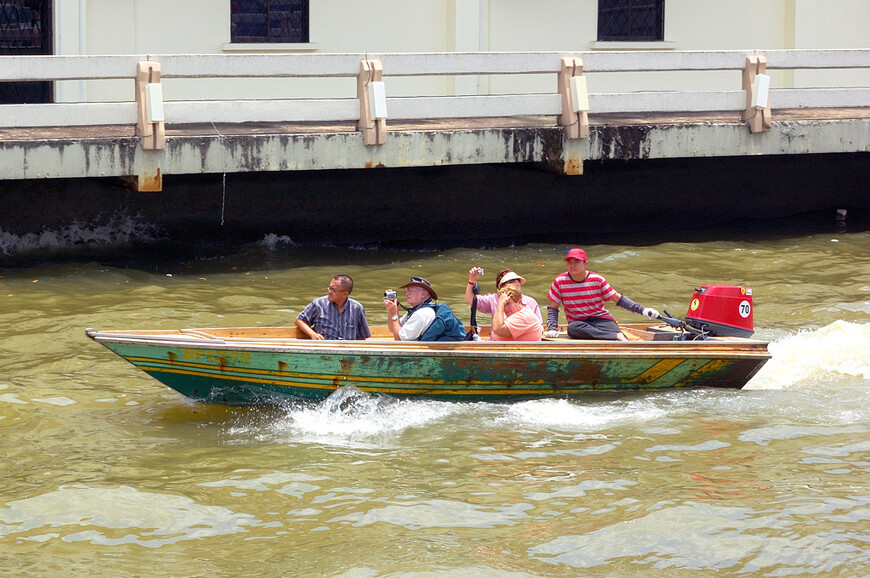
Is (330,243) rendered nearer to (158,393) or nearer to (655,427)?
(158,393)

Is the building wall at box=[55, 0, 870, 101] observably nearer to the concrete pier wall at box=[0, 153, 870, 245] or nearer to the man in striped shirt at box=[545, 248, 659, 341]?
the concrete pier wall at box=[0, 153, 870, 245]

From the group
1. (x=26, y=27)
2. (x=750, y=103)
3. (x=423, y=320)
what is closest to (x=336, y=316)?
(x=423, y=320)

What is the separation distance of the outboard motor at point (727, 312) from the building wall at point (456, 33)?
24.3 ft

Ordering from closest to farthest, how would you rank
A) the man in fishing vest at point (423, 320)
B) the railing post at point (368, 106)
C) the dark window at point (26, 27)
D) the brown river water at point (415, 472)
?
1. the brown river water at point (415, 472)
2. the man in fishing vest at point (423, 320)
3. the railing post at point (368, 106)
4. the dark window at point (26, 27)

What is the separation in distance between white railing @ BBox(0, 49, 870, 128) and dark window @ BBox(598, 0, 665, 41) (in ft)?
10.3

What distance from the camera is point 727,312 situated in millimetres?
10359

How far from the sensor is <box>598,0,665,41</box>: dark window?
1809 centimetres

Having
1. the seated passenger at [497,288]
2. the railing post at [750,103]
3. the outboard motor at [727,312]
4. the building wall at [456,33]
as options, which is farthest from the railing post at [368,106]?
the railing post at [750,103]

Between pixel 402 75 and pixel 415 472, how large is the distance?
279 inches

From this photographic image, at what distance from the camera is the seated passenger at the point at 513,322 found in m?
9.68

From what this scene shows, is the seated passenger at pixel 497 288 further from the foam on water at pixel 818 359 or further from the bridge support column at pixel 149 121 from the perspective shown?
the bridge support column at pixel 149 121

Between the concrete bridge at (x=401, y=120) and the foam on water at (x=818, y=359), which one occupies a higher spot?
the concrete bridge at (x=401, y=120)

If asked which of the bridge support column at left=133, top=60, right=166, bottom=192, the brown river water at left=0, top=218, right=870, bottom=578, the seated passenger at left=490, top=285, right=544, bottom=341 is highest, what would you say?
the bridge support column at left=133, top=60, right=166, bottom=192

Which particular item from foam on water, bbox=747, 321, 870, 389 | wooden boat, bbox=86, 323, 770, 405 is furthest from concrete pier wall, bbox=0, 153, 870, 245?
wooden boat, bbox=86, 323, 770, 405
